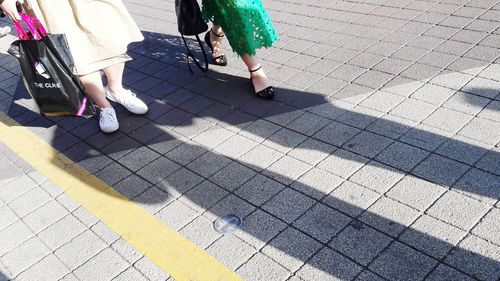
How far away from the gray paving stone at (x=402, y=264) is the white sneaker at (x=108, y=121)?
2326 mm

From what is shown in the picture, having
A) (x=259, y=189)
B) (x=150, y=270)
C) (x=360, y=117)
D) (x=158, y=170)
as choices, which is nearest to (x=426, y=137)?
(x=360, y=117)

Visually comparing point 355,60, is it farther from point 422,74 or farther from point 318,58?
point 422,74

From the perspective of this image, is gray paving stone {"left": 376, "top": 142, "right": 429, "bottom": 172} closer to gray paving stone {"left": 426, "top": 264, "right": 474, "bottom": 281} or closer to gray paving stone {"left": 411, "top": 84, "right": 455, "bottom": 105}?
gray paving stone {"left": 411, "top": 84, "right": 455, "bottom": 105}

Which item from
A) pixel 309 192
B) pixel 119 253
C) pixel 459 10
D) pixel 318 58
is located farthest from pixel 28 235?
pixel 459 10

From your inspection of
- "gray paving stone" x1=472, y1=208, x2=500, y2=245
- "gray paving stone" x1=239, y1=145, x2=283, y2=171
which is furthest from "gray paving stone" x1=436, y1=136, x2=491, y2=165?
"gray paving stone" x1=239, y1=145, x2=283, y2=171

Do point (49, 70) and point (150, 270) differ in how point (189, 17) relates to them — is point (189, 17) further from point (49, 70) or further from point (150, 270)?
point (150, 270)

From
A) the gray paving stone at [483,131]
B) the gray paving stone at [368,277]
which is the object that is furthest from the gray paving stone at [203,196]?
the gray paving stone at [483,131]

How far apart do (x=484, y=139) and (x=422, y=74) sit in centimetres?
97

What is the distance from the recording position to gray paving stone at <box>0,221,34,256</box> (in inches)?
115

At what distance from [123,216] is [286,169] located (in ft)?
3.44

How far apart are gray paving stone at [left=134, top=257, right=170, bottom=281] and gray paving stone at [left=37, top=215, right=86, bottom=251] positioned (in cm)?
53

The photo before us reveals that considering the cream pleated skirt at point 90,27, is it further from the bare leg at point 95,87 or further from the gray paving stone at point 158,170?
the gray paving stone at point 158,170

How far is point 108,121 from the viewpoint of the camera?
3.86 metres

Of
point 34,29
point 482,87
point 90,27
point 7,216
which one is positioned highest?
point 34,29
